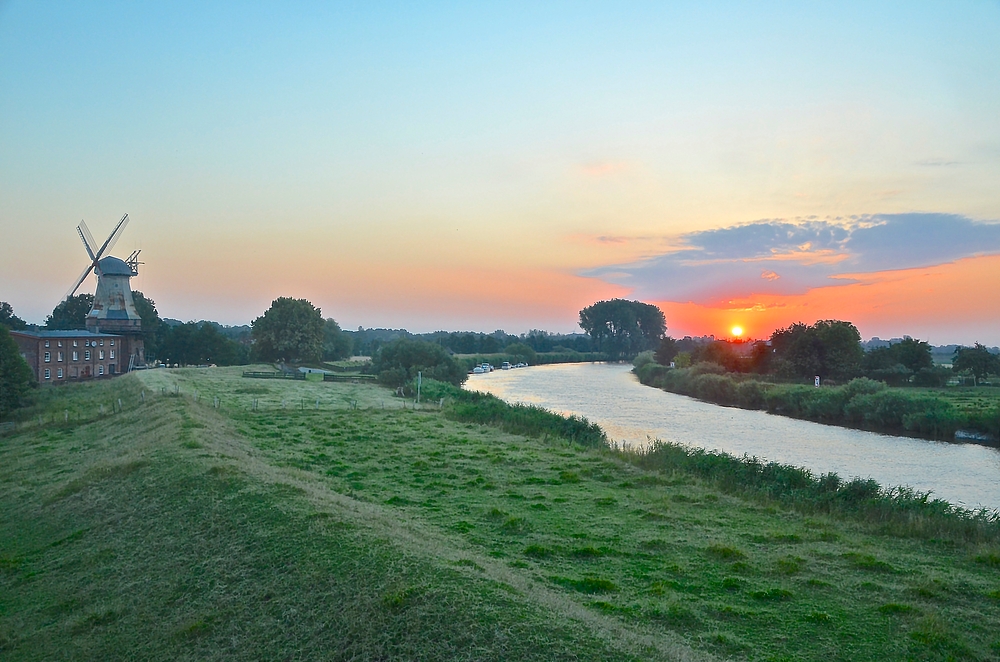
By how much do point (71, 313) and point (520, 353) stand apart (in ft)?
210

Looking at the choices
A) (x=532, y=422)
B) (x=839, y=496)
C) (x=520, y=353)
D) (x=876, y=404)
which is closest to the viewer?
(x=839, y=496)

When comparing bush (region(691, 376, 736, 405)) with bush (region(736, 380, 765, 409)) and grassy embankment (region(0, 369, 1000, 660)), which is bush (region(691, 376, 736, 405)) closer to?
bush (region(736, 380, 765, 409))

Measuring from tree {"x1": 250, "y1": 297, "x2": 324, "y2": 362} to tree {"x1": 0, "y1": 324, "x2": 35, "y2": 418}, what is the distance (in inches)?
1070

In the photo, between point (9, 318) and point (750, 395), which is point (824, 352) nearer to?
point (750, 395)

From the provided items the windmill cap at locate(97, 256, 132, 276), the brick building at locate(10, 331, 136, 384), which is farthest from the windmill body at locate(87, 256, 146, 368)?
the brick building at locate(10, 331, 136, 384)

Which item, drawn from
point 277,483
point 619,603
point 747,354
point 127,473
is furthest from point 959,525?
point 747,354

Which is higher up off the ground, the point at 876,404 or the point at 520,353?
the point at 520,353

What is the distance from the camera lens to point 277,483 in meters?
10.9

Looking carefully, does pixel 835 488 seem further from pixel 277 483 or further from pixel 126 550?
pixel 126 550

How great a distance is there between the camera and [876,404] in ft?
116

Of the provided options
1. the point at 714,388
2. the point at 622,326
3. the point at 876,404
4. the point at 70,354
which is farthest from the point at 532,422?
the point at 622,326

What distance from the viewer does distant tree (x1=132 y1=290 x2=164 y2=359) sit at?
61.9 m

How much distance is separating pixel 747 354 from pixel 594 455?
1871 inches

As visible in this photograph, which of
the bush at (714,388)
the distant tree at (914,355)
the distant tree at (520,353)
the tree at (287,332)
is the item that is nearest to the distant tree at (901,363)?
the distant tree at (914,355)
